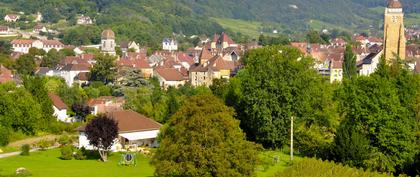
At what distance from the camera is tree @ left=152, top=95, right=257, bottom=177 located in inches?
1073

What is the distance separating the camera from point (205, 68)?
3051 inches

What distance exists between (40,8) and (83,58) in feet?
231

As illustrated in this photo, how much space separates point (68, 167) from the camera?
3434 cm

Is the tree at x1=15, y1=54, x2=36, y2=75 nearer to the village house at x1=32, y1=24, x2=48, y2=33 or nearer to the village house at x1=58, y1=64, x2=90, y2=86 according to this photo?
the village house at x1=58, y1=64, x2=90, y2=86

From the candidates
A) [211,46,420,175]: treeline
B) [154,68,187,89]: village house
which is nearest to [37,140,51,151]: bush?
[211,46,420,175]: treeline

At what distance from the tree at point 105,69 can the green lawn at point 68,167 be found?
33691 millimetres

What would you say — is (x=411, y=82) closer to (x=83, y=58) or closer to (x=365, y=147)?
(x=365, y=147)

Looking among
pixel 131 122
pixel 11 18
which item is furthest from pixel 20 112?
pixel 11 18

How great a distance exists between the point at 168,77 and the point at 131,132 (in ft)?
118

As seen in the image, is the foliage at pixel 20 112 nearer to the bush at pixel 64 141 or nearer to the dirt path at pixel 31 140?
the dirt path at pixel 31 140

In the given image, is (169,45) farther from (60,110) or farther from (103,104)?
(60,110)

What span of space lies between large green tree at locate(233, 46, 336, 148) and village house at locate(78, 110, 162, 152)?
17.7 ft

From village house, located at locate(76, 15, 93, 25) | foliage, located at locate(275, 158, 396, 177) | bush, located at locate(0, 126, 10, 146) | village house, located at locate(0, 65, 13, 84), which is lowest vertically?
bush, located at locate(0, 126, 10, 146)

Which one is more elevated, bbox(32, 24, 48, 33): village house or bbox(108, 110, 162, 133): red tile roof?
bbox(32, 24, 48, 33): village house
